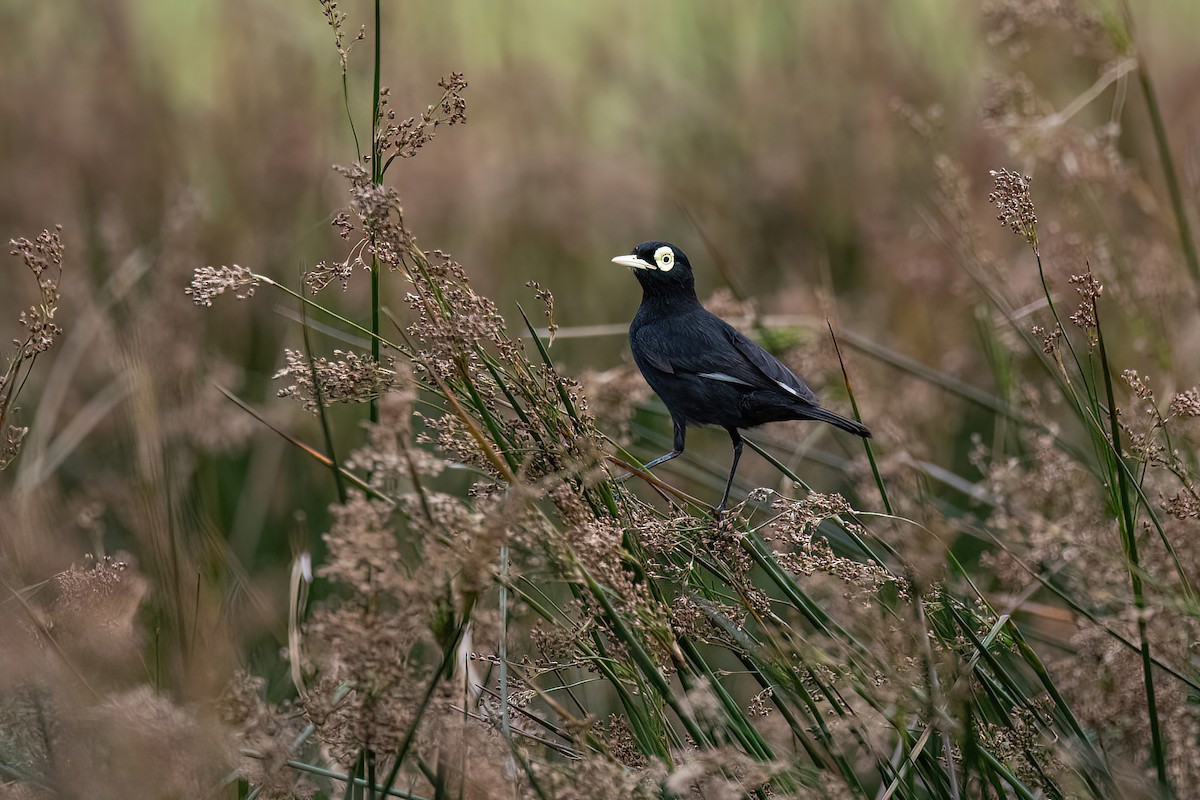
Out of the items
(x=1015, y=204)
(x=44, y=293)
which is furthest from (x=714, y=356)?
(x=44, y=293)

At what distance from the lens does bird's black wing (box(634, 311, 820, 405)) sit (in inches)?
100

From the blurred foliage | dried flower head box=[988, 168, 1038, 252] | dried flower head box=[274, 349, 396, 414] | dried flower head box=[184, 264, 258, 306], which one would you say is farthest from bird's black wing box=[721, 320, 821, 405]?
the blurred foliage

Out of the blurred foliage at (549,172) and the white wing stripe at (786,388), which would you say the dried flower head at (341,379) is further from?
the blurred foliage at (549,172)

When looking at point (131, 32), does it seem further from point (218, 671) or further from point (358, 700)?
point (358, 700)

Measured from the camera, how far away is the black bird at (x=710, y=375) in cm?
254

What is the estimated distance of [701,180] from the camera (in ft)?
20.5

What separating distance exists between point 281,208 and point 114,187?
98cm

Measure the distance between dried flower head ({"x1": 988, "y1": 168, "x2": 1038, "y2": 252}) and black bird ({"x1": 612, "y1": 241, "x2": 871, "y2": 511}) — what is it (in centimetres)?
62

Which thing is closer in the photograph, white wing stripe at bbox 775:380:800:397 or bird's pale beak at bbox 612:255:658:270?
white wing stripe at bbox 775:380:800:397

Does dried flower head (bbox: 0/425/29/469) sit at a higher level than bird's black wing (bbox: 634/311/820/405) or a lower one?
lower

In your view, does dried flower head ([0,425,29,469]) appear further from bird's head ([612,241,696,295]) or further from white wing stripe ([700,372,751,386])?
bird's head ([612,241,696,295])

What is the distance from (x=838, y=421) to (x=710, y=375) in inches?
11.7

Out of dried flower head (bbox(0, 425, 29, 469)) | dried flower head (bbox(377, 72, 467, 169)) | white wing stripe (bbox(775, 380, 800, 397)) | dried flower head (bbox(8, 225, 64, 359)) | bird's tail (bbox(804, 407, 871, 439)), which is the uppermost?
dried flower head (bbox(377, 72, 467, 169))

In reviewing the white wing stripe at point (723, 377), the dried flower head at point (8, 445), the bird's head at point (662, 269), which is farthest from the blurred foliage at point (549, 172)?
the dried flower head at point (8, 445)
